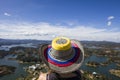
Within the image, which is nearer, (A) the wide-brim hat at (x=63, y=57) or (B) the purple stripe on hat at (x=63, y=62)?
(A) the wide-brim hat at (x=63, y=57)

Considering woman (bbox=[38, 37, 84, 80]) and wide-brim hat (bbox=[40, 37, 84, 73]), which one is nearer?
woman (bbox=[38, 37, 84, 80])

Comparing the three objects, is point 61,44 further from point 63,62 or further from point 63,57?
point 63,62

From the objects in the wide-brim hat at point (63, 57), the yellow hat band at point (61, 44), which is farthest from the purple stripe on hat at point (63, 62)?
the yellow hat band at point (61, 44)

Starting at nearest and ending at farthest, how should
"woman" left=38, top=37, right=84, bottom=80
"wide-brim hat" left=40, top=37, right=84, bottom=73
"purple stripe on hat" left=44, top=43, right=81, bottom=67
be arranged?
"woman" left=38, top=37, right=84, bottom=80
"wide-brim hat" left=40, top=37, right=84, bottom=73
"purple stripe on hat" left=44, top=43, right=81, bottom=67

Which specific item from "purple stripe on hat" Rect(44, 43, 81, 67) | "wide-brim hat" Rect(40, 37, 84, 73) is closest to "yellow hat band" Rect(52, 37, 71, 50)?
"wide-brim hat" Rect(40, 37, 84, 73)

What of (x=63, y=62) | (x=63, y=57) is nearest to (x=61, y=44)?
(x=63, y=57)

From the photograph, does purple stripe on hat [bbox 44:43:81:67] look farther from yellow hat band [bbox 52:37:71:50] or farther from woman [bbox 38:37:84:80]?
yellow hat band [bbox 52:37:71:50]

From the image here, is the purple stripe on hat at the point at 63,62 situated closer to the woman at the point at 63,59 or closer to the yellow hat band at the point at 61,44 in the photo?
the woman at the point at 63,59
